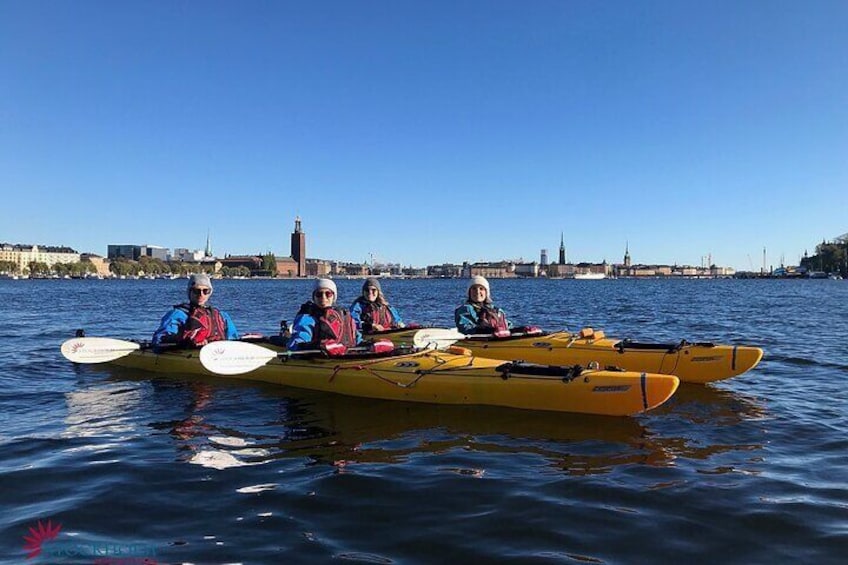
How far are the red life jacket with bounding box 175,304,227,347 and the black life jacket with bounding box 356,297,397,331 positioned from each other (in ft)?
13.0

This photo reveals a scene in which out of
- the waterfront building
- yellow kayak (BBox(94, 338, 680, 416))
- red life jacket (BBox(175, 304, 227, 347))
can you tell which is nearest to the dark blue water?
yellow kayak (BBox(94, 338, 680, 416))

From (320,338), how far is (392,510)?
6.17 meters

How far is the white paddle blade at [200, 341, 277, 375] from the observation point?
1131 centimetres

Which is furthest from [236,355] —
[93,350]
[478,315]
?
[478,315]

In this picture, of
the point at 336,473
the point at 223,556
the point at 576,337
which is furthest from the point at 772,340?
the point at 223,556

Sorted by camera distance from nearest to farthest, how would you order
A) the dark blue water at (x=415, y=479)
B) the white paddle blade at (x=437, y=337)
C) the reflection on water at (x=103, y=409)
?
the dark blue water at (x=415, y=479) < the reflection on water at (x=103, y=409) < the white paddle blade at (x=437, y=337)

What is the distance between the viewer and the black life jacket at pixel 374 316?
16.4 meters

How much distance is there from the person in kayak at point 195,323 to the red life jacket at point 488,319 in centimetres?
576

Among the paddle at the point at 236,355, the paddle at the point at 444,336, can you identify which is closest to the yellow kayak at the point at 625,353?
the paddle at the point at 444,336

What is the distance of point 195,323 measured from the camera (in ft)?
44.3

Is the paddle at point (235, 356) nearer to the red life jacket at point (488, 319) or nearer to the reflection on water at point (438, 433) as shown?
the reflection on water at point (438, 433)

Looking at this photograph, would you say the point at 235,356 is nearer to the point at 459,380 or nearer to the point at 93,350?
the point at 459,380

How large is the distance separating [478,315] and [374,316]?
3198 millimetres

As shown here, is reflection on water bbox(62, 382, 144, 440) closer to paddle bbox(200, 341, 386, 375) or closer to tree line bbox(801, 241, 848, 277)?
paddle bbox(200, 341, 386, 375)
